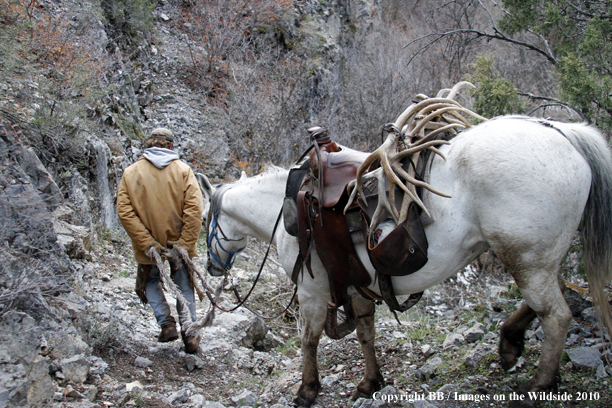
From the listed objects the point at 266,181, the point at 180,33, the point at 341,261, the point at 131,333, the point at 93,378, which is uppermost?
the point at 180,33

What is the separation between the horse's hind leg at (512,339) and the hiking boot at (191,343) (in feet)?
8.78

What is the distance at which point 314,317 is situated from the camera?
3332 millimetres

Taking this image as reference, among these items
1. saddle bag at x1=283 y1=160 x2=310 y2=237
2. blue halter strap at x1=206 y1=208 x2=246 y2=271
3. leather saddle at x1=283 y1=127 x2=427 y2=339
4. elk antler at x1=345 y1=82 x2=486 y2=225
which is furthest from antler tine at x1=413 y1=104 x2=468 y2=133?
blue halter strap at x1=206 y1=208 x2=246 y2=271

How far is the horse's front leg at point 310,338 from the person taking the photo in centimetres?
330

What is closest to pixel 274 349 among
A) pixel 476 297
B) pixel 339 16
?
pixel 476 297

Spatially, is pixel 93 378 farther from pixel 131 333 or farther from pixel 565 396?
pixel 565 396

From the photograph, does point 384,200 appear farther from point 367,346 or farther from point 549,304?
point 367,346

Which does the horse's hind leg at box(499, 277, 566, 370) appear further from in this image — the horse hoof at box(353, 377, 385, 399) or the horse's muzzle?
the horse's muzzle

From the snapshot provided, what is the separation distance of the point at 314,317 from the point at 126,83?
28.1 feet

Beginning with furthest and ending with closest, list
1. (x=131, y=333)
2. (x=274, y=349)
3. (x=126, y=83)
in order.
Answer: (x=126, y=83), (x=274, y=349), (x=131, y=333)

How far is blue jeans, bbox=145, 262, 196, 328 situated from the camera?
4.04m

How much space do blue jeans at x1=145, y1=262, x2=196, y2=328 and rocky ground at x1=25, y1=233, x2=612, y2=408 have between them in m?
0.32

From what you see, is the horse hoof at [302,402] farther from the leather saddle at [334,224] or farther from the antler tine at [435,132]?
the antler tine at [435,132]

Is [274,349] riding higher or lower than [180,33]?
lower
